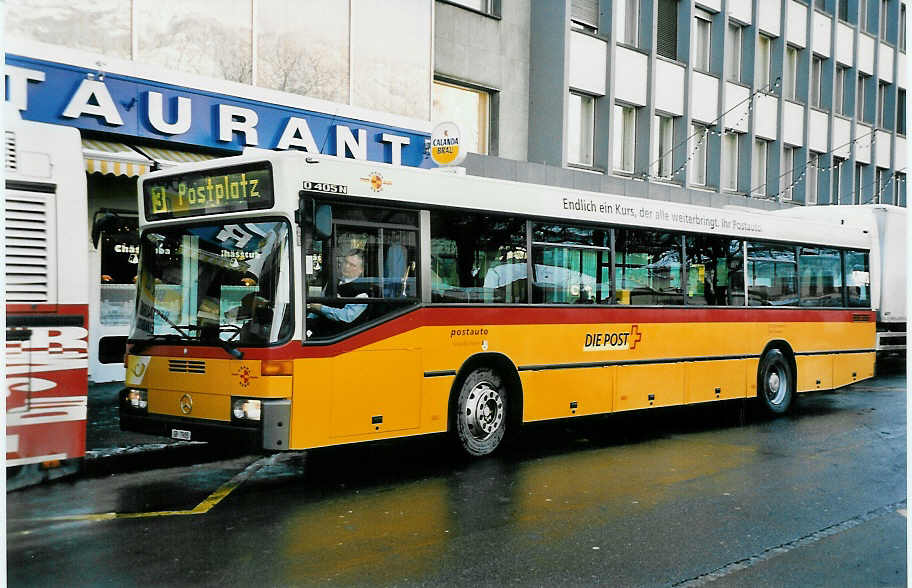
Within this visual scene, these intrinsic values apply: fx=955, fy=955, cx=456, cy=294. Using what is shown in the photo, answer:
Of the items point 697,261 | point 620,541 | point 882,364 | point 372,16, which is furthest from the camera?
point 882,364

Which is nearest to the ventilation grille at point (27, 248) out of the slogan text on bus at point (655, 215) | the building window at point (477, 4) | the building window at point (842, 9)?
the slogan text on bus at point (655, 215)

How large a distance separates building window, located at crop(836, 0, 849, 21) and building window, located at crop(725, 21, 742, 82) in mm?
7213

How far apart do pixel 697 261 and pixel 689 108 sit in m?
16.1

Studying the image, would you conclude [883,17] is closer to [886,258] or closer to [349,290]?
[886,258]

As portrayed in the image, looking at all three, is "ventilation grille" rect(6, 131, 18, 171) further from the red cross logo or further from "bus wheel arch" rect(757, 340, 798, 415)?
"bus wheel arch" rect(757, 340, 798, 415)

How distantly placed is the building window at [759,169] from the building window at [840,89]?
18.9 feet

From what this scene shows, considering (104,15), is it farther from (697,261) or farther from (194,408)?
(697,261)

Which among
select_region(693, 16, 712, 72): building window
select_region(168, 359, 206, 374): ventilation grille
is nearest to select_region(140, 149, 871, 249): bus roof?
select_region(168, 359, 206, 374): ventilation grille

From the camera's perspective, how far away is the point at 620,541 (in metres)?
6.60

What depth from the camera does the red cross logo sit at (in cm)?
1155

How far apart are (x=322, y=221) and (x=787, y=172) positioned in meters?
28.0

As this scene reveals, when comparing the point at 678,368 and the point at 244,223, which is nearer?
the point at 244,223

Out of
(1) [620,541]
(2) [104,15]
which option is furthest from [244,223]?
(2) [104,15]

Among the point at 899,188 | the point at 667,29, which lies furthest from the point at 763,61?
the point at 899,188
